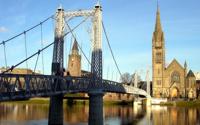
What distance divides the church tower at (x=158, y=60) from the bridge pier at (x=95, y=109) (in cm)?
12317

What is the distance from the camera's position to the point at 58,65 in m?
59.2

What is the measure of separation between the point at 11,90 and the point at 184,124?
45000mm

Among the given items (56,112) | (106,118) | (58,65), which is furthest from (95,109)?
(106,118)

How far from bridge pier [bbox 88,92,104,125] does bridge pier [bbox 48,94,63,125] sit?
14.2ft

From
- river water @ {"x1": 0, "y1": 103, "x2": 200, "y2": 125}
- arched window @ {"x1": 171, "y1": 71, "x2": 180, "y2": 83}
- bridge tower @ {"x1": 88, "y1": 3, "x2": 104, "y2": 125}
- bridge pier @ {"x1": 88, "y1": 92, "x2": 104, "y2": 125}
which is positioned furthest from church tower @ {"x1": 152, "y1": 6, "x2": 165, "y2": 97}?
bridge pier @ {"x1": 88, "y1": 92, "x2": 104, "y2": 125}

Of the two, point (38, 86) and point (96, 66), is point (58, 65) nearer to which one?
point (96, 66)

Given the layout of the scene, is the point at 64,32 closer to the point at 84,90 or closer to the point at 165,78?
the point at 84,90

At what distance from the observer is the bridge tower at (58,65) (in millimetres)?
59188

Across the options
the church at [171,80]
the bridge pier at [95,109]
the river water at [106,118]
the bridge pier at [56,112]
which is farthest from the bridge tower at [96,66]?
the church at [171,80]

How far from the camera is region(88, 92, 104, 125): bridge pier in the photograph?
5790 cm

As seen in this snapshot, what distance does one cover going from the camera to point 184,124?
3019 inches

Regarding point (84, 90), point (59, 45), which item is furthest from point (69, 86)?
point (59, 45)

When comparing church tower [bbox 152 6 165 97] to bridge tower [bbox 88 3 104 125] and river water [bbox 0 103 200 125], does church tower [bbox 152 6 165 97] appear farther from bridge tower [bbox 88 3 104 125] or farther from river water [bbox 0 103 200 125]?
bridge tower [bbox 88 3 104 125]

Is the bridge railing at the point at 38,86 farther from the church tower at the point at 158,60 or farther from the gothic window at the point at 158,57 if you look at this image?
the gothic window at the point at 158,57
